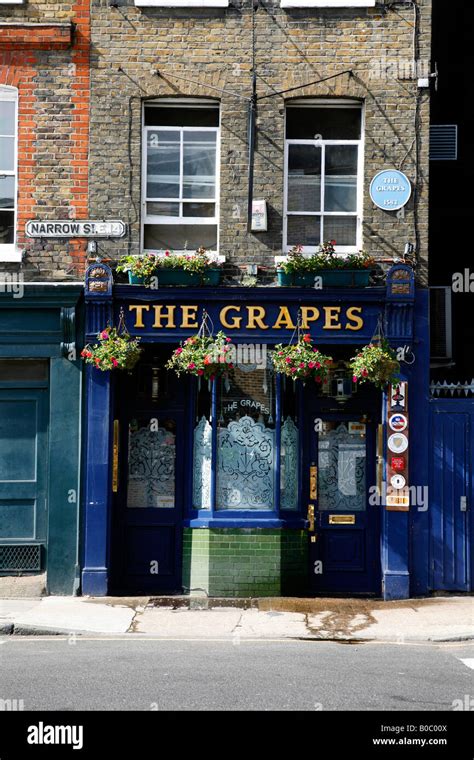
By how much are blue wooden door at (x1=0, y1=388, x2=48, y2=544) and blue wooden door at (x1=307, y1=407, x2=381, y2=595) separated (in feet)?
11.9

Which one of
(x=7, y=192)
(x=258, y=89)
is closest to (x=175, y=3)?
(x=258, y=89)

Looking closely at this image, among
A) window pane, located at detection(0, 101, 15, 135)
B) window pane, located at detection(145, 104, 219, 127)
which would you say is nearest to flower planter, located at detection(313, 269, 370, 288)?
window pane, located at detection(145, 104, 219, 127)

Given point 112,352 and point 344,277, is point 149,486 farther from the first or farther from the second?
point 344,277

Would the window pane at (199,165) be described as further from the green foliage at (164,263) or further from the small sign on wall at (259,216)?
the green foliage at (164,263)

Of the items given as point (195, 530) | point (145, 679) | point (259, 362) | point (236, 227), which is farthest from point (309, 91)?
point (145, 679)

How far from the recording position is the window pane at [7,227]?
13.2 m

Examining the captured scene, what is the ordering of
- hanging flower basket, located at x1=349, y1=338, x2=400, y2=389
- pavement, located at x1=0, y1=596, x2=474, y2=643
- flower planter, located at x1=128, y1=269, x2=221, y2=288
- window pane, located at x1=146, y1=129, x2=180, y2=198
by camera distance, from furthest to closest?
window pane, located at x1=146, y1=129, x2=180, y2=198 → flower planter, located at x1=128, y1=269, x2=221, y2=288 → hanging flower basket, located at x1=349, y1=338, x2=400, y2=389 → pavement, located at x1=0, y1=596, x2=474, y2=643

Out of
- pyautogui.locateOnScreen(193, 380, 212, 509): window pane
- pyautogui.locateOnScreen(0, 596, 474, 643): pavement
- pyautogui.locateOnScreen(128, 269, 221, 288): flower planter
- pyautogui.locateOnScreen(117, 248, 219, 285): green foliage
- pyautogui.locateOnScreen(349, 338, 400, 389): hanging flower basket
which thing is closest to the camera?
pyautogui.locateOnScreen(0, 596, 474, 643): pavement

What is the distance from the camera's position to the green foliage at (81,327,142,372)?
40.6 feet

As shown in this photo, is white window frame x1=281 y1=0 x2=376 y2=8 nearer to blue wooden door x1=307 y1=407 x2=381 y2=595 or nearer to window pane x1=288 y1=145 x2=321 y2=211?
window pane x1=288 y1=145 x2=321 y2=211

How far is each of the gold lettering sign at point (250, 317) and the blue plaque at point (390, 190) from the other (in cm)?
145

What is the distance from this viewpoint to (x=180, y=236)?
1320 centimetres

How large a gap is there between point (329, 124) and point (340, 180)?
2.54ft

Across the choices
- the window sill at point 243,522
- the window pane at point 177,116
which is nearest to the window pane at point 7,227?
the window pane at point 177,116
